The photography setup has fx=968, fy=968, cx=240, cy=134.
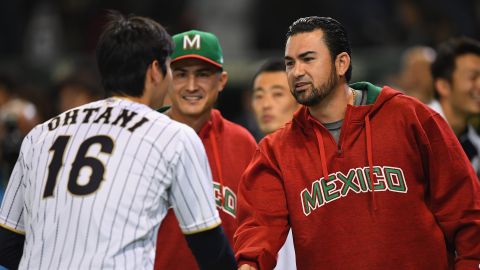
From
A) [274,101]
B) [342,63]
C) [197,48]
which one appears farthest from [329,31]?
[274,101]

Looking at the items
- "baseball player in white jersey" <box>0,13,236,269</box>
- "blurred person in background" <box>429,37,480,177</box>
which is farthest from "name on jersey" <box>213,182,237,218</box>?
"blurred person in background" <box>429,37,480,177</box>

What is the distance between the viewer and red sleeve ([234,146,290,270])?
14.5 feet

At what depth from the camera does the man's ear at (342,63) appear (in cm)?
466

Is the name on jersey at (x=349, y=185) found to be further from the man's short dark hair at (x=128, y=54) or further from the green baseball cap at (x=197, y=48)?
the green baseball cap at (x=197, y=48)

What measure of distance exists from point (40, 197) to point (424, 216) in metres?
1.77

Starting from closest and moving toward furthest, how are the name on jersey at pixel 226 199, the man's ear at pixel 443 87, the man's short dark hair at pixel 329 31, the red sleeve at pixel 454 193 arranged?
the red sleeve at pixel 454 193, the man's short dark hair at pixel 329 31, the name on jersey at pixel 226 199, the man's ear at pixel 443 87

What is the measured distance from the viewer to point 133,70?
3.83 m

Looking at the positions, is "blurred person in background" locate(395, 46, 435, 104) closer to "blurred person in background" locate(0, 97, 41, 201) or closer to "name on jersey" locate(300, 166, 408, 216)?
"blurred person in background" locate(0, 97, 41, 201)

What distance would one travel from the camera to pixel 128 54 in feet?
12.5

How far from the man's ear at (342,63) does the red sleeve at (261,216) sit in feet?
1.79

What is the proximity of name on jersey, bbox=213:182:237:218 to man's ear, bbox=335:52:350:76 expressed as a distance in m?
1.13

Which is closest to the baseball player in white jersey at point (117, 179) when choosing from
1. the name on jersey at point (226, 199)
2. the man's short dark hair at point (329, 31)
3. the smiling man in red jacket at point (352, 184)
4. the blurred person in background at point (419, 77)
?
the smiling man in red jacket at point (352, 184)

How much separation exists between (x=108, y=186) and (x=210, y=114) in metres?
2.13

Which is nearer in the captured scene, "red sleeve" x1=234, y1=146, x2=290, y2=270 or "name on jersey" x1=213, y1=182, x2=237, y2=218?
"red sleeve" x1=234, y1=146, x2=290, y2=270
